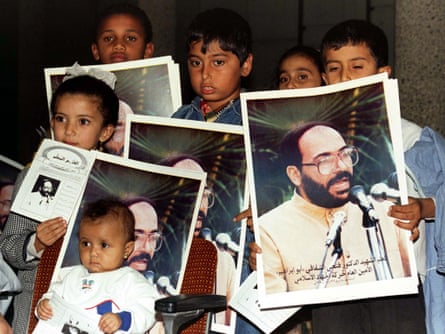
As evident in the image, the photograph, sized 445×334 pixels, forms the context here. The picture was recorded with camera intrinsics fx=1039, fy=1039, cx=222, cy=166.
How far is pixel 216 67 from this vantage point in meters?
3.89

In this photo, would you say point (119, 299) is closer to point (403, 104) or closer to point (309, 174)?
point (309, 174)

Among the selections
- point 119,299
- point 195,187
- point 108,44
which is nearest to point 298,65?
point 108,44

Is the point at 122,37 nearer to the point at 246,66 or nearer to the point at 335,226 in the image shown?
the point at 246,66

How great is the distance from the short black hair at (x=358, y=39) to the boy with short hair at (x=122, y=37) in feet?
3.88

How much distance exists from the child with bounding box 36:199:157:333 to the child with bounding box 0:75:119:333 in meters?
0.25

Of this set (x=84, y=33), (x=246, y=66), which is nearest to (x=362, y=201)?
(x=246, y=66)

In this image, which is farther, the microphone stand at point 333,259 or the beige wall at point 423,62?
the beige wall at point 423,62

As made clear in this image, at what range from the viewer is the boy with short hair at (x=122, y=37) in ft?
14.6

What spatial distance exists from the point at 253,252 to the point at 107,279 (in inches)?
18.4

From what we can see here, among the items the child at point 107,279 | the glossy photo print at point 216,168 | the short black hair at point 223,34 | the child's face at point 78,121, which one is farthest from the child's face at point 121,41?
the child at point 107,279

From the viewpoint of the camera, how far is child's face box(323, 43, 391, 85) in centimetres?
346

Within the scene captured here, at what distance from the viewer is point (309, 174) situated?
3.18 meters

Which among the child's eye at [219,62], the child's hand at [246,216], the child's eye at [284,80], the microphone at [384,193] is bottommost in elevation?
the microphone at [384,193]

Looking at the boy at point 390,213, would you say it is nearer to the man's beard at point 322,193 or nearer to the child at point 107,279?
the man's beard at point 322,193
